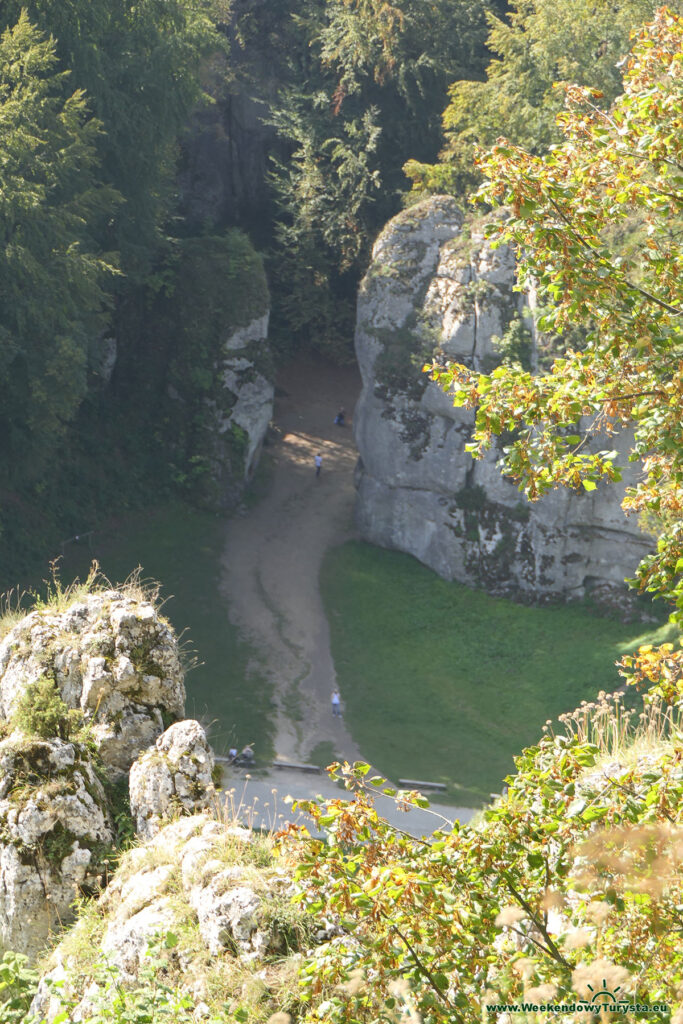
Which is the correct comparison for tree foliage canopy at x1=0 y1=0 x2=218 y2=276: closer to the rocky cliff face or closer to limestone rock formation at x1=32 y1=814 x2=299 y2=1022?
the rocky cliff face

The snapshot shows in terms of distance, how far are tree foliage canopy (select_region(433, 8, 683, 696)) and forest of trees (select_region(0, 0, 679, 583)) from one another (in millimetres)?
17032

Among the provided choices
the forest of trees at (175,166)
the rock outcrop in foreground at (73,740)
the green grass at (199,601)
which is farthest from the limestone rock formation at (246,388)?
the rock outcrop in foreground at (73,740)

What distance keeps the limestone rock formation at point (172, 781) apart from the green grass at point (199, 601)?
10.7 meters

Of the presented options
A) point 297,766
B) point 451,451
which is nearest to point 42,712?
point 297,766

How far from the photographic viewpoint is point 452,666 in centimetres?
2367

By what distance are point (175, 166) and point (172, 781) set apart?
25531 mm

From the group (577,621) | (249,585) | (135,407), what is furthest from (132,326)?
(577,621)

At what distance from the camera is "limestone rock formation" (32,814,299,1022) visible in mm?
6301

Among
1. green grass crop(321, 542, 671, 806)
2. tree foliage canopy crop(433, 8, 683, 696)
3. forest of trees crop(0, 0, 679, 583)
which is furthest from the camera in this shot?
forest of trees crop(0, 0, 679, 583)

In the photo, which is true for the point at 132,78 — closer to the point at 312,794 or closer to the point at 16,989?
the point at 312,794

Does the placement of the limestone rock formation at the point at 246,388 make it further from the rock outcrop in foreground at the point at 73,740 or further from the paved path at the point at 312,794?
the rock outcrop in foreground at the point at 73,740

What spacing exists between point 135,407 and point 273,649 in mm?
10048

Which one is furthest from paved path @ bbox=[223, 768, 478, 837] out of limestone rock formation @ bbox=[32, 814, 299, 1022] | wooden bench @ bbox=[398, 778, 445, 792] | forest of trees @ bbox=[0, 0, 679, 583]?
limestone rock formation @ bbox=[32, 814, 299, 1022]

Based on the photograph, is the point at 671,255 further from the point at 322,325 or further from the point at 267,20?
the point at 267,20
